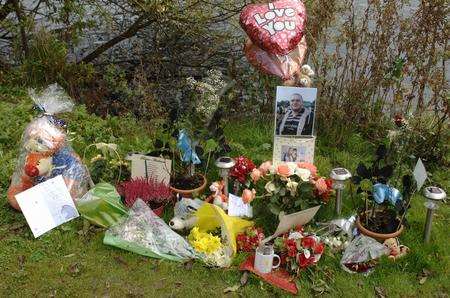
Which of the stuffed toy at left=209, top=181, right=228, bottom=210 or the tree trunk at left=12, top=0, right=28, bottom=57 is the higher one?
the tree trunk at left=12, top=0, right=28, bottom=57

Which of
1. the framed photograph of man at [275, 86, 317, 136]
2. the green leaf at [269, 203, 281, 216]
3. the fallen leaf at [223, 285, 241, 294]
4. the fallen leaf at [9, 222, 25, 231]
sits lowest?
the fallen leaf at [223, 285, 241, 294]

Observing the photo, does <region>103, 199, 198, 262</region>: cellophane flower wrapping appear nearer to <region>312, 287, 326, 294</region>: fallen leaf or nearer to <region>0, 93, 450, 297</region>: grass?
<region>0, 93, 450, 297</region>: grass

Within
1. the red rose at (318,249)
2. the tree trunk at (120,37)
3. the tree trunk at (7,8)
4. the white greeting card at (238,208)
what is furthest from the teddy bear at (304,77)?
the tree trunk at (7,8)

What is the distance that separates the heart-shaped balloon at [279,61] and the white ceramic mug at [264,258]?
184 centimetres

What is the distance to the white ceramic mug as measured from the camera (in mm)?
3305

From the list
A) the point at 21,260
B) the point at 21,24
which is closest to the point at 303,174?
the point at 21,260

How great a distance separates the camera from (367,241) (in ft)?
11.4

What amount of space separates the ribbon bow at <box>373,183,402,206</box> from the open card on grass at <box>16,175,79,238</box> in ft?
6.68

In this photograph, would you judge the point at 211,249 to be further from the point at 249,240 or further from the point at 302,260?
the point at 302,260

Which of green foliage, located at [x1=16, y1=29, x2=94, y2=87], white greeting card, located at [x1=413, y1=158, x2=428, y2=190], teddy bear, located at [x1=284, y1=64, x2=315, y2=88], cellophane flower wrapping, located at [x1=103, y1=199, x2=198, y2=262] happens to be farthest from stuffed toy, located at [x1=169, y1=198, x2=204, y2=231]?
green foliage, located at [x1=16, y1=29, x2=94, y2=87]

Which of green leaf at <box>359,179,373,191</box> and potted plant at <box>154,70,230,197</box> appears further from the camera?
potted plant at <box>154,70,230,197</box>

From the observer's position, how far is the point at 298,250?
3379mm

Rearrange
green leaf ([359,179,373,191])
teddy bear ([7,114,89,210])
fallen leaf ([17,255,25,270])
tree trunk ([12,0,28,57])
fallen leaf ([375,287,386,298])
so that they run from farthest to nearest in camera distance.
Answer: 1. tree trunk ([12,0,28,57])
2. teddy bear ([7,114,89,210])
3. green leaf ([359,179,373,191])
4. fallen leaf ([17,255,25,270])
5. fallen leaf ([375,287,386,298])

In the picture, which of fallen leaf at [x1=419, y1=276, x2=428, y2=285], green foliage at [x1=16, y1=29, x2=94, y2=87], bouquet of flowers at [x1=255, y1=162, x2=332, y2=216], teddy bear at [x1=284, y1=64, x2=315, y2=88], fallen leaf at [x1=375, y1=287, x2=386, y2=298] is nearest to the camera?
fallen leaf at [x1=375, y1=287, x2=386, y2=298]
